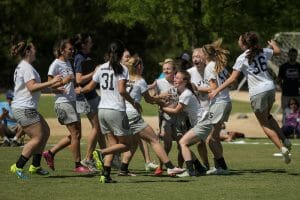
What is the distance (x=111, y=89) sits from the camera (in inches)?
486

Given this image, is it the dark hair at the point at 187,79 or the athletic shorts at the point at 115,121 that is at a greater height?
the dark hair at the point at 187,79

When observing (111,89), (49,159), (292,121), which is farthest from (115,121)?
(292,121)

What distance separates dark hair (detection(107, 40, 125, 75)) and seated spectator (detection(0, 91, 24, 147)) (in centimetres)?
860

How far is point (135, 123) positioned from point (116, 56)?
1.26 m

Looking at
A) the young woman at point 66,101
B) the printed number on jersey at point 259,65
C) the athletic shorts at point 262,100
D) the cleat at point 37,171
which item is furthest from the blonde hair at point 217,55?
the cleat at point 37,171

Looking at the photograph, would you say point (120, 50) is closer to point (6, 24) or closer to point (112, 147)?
point (112, 147)

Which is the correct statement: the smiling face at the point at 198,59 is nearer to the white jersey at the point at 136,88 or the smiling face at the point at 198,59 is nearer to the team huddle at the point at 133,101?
the team huddle at the point at 133,101

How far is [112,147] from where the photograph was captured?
40.7 ft

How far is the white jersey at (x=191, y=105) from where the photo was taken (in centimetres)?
1334

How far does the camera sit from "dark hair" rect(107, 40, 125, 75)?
12.3 meters

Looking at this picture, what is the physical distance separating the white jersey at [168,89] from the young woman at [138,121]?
71 centimetres

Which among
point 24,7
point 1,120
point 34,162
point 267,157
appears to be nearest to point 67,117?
point 34,162

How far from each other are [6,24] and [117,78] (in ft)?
145

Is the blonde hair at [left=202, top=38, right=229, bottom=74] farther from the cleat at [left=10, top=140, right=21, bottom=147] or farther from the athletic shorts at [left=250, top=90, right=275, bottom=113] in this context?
the cleat at [left=10, top=140, right=21, bottom=147]
